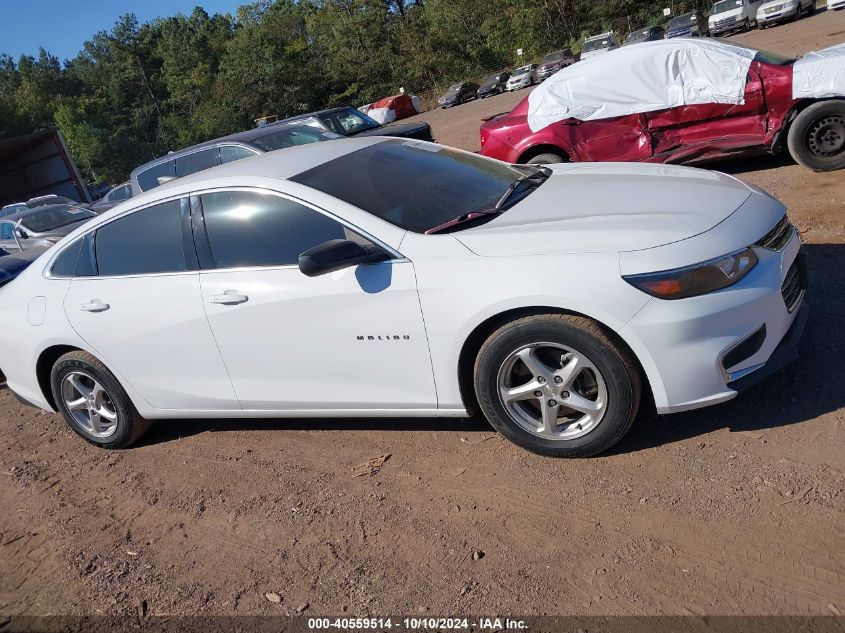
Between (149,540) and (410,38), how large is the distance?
190 ft

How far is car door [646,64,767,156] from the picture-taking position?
7465mm

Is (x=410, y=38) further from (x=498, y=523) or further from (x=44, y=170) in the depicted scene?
(x=498, y=523)

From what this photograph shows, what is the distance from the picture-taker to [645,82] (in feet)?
26.7

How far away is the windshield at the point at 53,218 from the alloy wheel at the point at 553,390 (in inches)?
570

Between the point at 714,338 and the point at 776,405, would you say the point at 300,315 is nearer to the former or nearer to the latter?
the point at 714,338

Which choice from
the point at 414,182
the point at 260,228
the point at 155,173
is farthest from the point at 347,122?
the point at 260,228

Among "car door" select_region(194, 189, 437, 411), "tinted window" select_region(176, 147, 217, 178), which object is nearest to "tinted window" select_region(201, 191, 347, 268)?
"car door" select_region(194, 189, 437, 411)

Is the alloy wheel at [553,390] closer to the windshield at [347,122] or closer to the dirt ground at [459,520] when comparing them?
the dirt ground at [459,520]

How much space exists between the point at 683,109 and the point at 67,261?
6350 millimetres

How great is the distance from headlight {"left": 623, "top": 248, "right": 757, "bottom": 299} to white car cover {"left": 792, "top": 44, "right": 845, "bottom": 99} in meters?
4.99

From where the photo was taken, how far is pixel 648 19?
46344mm

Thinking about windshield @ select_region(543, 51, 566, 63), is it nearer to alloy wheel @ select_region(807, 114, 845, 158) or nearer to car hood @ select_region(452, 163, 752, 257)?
alloy wheel @ select_region(807, 114, 845, 158)

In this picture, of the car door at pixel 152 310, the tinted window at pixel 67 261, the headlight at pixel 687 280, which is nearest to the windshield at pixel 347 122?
the tinted window at pixel 67 261

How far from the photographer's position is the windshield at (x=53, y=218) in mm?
15391
